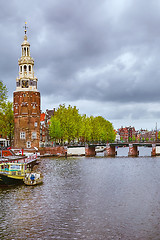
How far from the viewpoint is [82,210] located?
3073 cm

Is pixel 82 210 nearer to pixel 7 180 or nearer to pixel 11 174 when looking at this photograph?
pixel 7 180

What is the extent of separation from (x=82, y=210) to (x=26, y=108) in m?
71.6

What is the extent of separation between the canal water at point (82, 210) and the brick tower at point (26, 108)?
52.1 m

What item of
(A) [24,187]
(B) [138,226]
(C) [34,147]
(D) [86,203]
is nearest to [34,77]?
(C) [34,147]

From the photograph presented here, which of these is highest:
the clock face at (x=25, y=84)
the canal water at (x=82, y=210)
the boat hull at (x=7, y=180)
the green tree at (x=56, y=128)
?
the clock face at (x=25, y=84)

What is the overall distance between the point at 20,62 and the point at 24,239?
84.7 m

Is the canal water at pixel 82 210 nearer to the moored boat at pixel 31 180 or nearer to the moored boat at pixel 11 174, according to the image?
the moored boat at pixel 31 180

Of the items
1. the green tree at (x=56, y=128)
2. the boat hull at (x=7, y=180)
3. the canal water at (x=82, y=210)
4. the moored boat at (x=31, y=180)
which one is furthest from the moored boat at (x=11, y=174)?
the green tree at (x=56, y=128)

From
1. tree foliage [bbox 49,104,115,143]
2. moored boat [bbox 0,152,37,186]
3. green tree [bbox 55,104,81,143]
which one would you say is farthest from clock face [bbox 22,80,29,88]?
moored boat [bbox 0,152,37,186]

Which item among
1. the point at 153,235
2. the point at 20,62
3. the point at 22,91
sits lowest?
the point at 153,235

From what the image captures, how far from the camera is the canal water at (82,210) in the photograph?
2420 cm

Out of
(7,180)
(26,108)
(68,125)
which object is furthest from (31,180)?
(68,125)

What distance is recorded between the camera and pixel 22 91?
3883 inches

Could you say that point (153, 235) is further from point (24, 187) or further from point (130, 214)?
point (24, 187)
